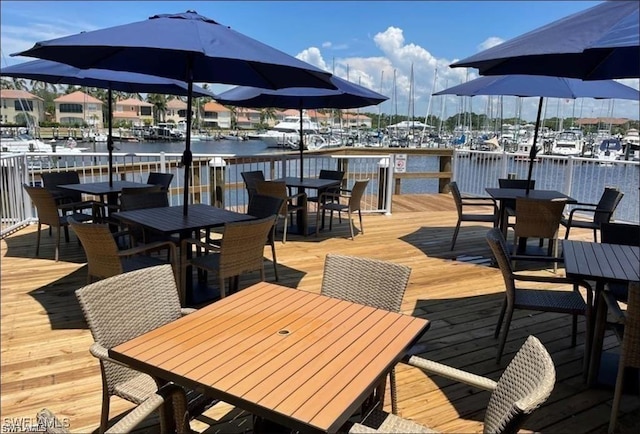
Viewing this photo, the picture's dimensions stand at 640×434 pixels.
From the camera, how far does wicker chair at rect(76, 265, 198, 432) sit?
185 cm

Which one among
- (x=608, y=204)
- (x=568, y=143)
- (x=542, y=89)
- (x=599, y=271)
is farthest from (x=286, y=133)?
(x=599, y=271)

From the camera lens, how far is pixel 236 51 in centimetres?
306

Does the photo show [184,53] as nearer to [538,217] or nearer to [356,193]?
[356,193]

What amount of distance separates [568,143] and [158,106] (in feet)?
183

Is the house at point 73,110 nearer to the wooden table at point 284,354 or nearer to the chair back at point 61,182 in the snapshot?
the chair back at point 61,182

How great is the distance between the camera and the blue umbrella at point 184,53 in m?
2.92

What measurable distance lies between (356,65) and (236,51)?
26964mm

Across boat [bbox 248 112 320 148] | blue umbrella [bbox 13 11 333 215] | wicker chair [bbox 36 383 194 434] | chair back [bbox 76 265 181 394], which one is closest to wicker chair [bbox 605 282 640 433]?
wicker chair [bbox 36 383 194 434]

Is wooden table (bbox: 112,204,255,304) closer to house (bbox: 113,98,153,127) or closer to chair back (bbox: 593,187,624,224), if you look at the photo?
chair back (bbox: 593,187,624,224)

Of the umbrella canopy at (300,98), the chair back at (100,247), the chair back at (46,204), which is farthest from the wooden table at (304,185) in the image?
the chair back at (100,247)

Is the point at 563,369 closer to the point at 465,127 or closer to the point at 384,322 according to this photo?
the point at 384,322

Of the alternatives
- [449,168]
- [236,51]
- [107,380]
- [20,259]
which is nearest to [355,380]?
[107,380]

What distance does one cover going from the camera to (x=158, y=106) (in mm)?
65625

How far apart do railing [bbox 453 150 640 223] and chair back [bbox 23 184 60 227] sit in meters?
6.85
